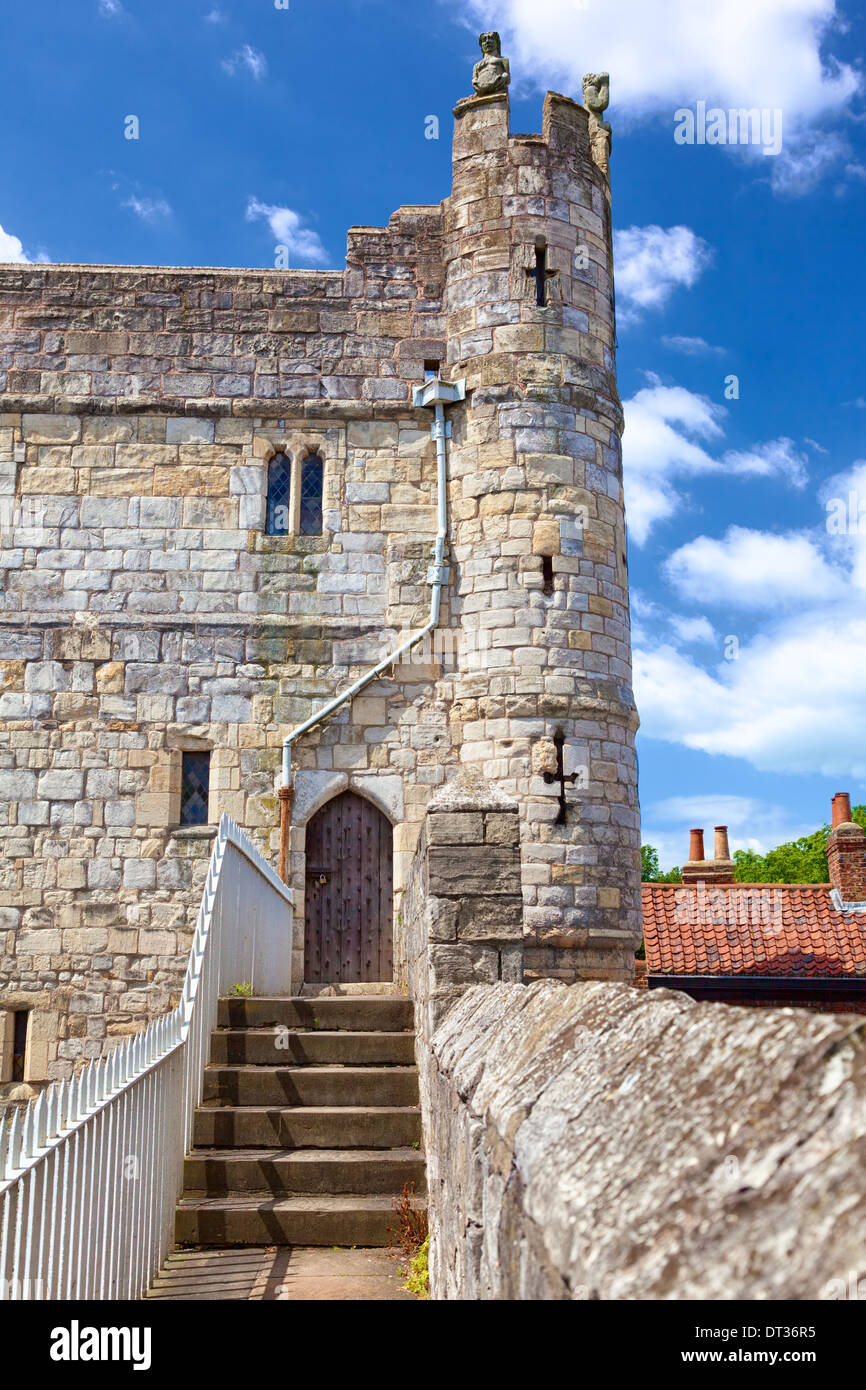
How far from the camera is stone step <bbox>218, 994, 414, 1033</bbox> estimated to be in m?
6.65

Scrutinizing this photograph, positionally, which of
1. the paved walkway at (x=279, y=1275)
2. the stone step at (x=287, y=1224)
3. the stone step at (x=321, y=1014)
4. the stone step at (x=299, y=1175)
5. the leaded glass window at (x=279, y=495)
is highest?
the leaded glass window at (x=279, y=495)

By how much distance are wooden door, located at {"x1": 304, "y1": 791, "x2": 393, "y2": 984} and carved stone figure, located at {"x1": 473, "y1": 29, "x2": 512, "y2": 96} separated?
7618 millimetres

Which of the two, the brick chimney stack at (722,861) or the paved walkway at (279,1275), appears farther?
the brick chimney stack at (722,861)

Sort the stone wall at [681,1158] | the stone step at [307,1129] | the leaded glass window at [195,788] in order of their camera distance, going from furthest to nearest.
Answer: the leaded glass window at [195,788] < the stone step at [307,1129] < the stone wall at [681,1158]

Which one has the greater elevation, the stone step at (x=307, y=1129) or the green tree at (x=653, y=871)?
the green tree at (x=653, y=871)

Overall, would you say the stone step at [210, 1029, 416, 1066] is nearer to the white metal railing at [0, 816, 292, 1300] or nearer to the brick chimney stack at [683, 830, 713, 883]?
the white metal railing at [0, 816, 292, 1300]

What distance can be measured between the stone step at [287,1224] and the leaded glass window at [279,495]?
8.29 meters

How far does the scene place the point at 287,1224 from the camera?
197 inches

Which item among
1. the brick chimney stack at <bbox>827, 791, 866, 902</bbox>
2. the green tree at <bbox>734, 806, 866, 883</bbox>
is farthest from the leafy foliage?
the brick chimney stack at <bbox>827, 791, 866, 902</bbox>

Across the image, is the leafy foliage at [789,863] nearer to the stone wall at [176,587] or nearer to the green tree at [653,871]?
the green tree at [653,871]

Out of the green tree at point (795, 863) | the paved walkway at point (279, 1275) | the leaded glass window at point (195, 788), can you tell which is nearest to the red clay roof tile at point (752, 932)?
the leaded glass window at point (195, 788)

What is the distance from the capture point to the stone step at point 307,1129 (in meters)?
5.68
